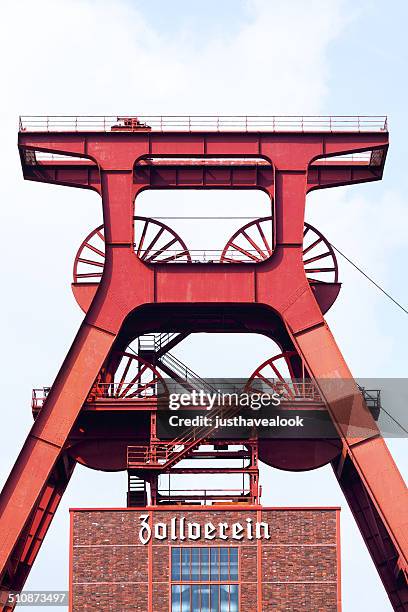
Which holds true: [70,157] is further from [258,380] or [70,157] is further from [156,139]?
[258,380]

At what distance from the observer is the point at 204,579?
5738cm

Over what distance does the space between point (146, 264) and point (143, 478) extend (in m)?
7.67

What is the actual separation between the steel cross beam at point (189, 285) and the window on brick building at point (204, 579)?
5383mm

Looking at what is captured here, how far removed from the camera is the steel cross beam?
6009cm

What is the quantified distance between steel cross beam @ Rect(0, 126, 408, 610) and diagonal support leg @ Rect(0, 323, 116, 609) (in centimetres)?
3

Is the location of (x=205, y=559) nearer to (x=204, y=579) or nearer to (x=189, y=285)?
(x=204, y=579)

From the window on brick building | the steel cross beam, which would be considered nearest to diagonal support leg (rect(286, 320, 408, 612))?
the steel cross beam

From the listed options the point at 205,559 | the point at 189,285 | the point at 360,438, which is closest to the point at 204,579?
the point at 205,559

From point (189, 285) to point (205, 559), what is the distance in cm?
994

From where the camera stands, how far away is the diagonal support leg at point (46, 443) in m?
59.1
